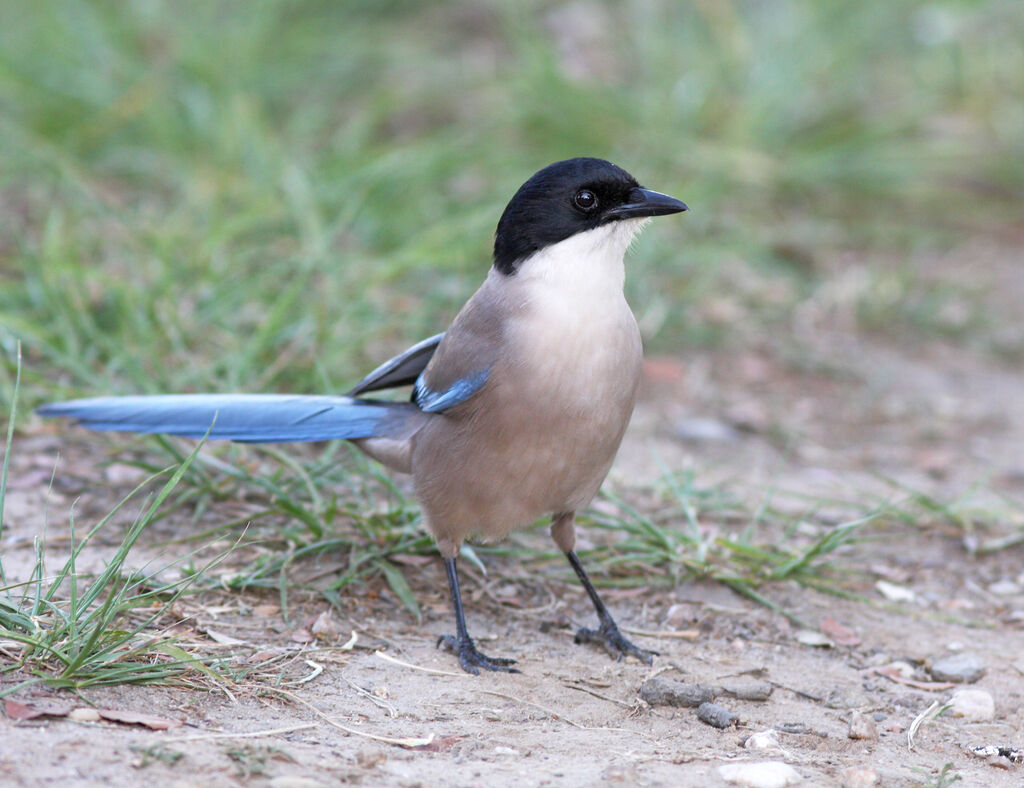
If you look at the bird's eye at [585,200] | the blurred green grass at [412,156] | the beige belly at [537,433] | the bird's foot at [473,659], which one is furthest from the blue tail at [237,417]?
the bird's eye at [585,200]

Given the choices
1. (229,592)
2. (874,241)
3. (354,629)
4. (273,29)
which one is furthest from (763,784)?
(273,29)

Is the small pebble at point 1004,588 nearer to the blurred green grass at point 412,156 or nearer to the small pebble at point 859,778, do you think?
the small pebble at point 859,778

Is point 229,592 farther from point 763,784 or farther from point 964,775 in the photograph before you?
point 964,775

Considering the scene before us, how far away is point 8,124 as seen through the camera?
22.7 ft

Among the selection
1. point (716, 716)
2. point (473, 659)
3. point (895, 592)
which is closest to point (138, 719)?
point (473, 659)

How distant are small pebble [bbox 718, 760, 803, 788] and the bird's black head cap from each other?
1.61 m

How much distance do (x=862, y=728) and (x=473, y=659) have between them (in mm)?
1099

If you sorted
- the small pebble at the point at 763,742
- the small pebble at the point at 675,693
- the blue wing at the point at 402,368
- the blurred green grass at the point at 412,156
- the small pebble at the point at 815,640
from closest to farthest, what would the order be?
the small pebble at the point at 763,742, the small pebble at the point at 675,693, the small pebble at the point at 815,640, the blue wing at the point at 402,368, the blurred green grass at the point at 412,156

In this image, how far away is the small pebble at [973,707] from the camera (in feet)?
11.6

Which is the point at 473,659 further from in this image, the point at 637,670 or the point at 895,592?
the point at 895,592

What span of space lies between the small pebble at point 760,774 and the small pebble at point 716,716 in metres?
0.39

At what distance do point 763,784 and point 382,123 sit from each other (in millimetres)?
→ 6171

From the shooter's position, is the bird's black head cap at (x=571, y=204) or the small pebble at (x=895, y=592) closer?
the bird's black head cap at (x=571, y=204)

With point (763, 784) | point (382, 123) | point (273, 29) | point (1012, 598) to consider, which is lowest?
point (1012, 598)
